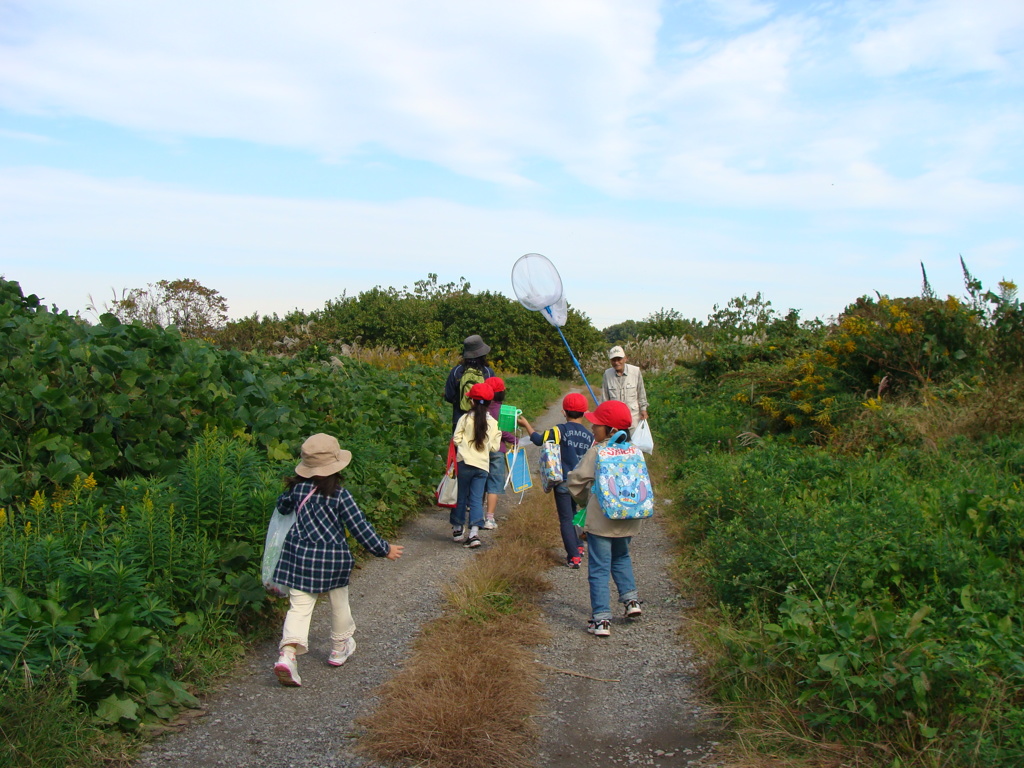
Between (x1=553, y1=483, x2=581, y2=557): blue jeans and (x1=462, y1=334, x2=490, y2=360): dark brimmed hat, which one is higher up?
(x1=462, y1=334, x2=490, y2=360): dark brimmed hat

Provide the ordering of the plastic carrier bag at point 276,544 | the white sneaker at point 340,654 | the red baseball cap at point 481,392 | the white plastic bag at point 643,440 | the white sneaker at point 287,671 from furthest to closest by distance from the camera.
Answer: the red baseball cap at point 481,392 < the white plastic bag at point 643,440 < the white sneaker at point 340,654 < the plastic carrier bag at point 276,544 < the white sneaker at point 287,671

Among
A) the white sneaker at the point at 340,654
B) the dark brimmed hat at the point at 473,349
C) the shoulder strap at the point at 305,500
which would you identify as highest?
the dark brimmed hat at the point at 473,349

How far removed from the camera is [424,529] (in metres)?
8.48

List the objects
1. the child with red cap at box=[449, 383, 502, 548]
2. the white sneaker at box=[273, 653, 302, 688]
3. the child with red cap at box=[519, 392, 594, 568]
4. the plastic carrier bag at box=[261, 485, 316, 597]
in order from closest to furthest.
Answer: the white sneaker at box=[273, 653, 302, 688] < the plastic carrier bag at box=[261, 485, 316, 597] < the child with red cap at box=[519, 392, 594, 568] < the child with red cap at box=[449, 383, 502, 548]

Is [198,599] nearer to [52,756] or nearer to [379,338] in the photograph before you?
[52,756]

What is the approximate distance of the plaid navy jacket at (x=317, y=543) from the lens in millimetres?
4598

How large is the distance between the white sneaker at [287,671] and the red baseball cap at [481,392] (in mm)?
3518

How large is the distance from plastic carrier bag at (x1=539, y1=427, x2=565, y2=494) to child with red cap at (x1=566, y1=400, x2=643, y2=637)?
4.09 ft

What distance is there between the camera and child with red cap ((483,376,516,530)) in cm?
802

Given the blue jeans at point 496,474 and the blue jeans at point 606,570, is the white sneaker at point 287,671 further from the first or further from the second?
the blue jeans at point 496,474

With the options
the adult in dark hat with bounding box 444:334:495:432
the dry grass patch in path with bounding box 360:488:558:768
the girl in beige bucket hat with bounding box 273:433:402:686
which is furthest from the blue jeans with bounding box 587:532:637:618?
the adult in dark hat with bounding box 444:334:495:432

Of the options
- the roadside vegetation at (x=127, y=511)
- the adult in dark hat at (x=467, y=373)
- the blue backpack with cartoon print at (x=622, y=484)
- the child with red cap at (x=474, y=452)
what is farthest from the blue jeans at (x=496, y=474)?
the blue backpack with cartoon print at (x=622, y=484)

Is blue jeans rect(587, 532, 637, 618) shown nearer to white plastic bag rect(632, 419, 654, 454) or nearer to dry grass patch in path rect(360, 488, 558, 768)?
dry grass patch in path rect(360, 488, 558, 768)

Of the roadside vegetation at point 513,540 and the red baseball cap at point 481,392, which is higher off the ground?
the red baseball cap at point 481,392
